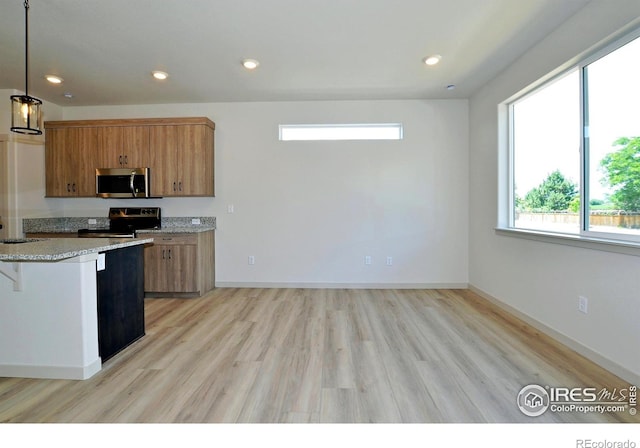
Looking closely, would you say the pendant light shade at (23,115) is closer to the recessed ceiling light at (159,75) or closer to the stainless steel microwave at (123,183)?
the recessed ceiling light at (159,75)

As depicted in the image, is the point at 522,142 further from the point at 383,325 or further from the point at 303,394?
the point at 303,394

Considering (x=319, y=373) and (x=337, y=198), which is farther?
(x=337, y=198)

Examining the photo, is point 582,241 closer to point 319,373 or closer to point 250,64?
point 319,373

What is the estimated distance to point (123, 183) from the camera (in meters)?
4.24

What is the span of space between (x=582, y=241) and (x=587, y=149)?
762 mm

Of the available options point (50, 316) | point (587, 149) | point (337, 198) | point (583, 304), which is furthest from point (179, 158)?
point (583, 304)

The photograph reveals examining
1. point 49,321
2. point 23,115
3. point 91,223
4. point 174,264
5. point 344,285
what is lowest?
point 344,285

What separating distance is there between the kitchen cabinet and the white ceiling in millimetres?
443

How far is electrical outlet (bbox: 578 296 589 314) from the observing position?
237 cm

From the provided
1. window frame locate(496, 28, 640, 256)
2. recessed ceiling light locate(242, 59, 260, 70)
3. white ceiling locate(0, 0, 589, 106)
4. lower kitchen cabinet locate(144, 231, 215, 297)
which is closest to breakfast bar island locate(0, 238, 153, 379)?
lower kitchen cabinet locate(144, 231, 215, 297)

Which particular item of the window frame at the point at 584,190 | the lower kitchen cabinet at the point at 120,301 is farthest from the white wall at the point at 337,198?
the lower kitchen cabinet at the point at 120,301

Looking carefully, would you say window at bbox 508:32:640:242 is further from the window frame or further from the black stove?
the black stove

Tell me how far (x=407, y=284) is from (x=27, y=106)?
4464 millimetres
